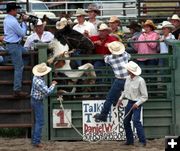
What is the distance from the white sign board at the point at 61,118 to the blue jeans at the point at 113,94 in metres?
0.67

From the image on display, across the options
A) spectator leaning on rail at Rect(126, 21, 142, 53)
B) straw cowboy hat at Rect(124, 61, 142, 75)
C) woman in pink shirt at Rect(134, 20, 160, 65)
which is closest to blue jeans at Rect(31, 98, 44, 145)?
straw cowboy hat at Rect(124, 61, 142, 75)

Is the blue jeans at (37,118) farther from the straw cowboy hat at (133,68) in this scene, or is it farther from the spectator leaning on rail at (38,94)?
the straw cowboy hat at (133,68)

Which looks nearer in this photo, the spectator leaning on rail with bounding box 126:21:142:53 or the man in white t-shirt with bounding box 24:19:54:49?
the man in white t-shirt with bounding box 24:19:54:49

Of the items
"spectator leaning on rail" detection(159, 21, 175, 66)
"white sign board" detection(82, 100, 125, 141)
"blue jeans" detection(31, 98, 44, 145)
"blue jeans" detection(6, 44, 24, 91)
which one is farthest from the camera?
"spectator leaning on rail" detection(159, 21, 175, 66)

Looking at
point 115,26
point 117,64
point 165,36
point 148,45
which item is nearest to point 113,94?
point 117,64

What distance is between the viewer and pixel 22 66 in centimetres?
1314

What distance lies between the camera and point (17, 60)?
13.0m

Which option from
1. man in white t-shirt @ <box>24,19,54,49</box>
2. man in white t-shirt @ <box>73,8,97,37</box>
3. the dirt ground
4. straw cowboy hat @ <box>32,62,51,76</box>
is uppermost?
man in white t-shirt @ <box>73,8,97,37</box>

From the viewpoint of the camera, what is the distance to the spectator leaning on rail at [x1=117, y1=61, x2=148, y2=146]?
39.4ft

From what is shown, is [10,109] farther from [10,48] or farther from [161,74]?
[161,74]

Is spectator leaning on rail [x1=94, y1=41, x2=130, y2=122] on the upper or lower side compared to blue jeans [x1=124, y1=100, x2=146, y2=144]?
upper

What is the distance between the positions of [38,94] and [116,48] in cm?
162

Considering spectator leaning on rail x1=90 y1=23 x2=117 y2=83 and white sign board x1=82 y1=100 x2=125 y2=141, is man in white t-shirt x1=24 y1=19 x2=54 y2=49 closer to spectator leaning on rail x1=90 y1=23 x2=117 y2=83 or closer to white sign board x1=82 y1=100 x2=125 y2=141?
spectator leaning on rail x1=90 y1=23 x2=117 y2=83

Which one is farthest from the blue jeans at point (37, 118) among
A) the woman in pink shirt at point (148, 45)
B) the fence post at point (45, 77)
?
the woman in pink shirt at point (148, 45)
